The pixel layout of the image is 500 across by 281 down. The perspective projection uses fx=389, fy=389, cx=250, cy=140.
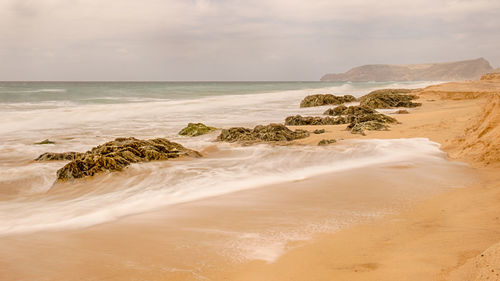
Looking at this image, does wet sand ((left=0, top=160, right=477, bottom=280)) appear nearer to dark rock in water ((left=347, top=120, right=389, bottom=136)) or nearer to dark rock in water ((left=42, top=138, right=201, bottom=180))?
dark rock in water ((left=42, top=138, right=201, bottom=180))

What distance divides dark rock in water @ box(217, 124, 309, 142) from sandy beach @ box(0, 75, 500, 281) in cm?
327

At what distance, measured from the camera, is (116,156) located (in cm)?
604

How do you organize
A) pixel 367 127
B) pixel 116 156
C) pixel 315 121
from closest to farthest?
pixel 116 156 → pixel 367 127 → pixel 315 121

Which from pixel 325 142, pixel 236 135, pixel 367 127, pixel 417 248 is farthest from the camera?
pixel 367 127

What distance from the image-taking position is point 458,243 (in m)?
2.65

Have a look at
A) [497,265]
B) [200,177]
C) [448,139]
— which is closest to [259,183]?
[200,177]

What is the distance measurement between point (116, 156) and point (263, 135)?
3288 mm

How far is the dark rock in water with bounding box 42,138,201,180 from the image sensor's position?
5562 mm

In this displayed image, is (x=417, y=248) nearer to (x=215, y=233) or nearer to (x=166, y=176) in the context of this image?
(x=215, y=233)

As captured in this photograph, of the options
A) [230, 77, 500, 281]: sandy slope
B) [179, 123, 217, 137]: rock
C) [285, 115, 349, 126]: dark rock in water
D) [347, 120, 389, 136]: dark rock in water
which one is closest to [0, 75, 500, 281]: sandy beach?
[230, 77, 500, 281]: sandy slope

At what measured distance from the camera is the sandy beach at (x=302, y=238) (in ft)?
8.07

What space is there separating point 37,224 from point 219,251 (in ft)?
6.76

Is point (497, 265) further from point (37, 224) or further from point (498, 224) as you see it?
point (37, 224)

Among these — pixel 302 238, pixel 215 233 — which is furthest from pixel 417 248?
pixel 215 233
